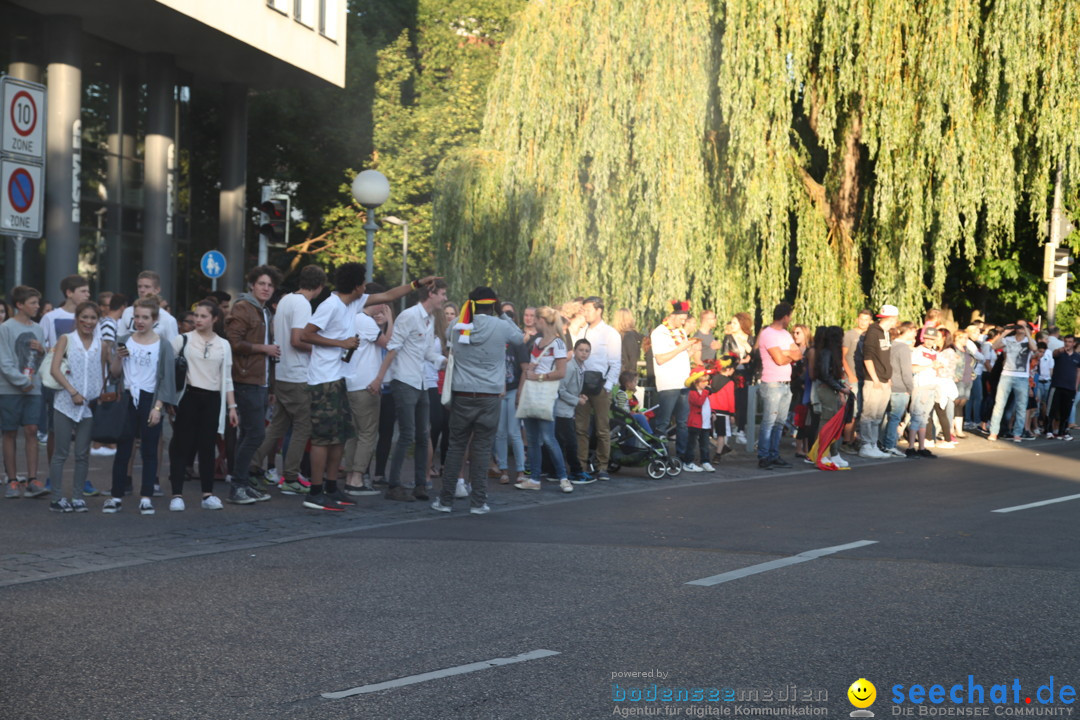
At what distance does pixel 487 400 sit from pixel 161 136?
73.6ft

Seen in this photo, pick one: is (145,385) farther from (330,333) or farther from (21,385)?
(330,333)

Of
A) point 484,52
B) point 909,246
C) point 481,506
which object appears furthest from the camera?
point 484,52

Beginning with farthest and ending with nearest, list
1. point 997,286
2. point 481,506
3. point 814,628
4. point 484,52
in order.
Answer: point 484,52 < point 997,286 < point 481,506 < point 814,628

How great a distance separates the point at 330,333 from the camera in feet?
35.3

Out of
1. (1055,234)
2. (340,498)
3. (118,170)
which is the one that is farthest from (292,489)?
(118,170)

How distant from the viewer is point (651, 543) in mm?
9344

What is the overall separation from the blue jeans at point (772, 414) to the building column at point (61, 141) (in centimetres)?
1635

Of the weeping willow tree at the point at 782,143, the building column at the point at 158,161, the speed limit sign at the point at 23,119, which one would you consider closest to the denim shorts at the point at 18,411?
the speed limit sign at the point at 23,119

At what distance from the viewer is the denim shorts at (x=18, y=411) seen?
11078 mm

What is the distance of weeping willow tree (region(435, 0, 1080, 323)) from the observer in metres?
19.7

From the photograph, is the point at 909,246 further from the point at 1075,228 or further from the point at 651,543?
the point at 651,543

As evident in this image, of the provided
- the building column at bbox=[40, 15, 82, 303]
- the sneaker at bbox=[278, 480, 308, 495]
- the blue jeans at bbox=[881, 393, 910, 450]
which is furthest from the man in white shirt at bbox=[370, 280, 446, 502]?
the building column at bbox=[40, 15, 82, 303]

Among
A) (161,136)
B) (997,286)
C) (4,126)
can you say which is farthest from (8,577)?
(161,136)

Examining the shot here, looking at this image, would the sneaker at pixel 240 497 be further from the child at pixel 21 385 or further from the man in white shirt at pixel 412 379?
the child at pixel 21 385
